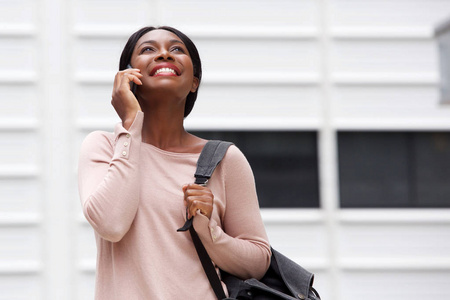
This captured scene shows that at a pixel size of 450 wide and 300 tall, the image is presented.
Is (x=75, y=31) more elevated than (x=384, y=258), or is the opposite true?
(x=75, y=31)

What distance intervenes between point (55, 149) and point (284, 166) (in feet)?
6.26

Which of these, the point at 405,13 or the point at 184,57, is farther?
the point at 405,13

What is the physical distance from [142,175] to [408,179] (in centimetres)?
430

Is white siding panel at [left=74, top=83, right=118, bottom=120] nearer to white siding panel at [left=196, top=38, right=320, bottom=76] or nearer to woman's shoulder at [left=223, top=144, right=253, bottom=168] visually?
white siding panel at [left=196, top=38, right=320, bottom=76]

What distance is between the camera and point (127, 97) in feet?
7.70

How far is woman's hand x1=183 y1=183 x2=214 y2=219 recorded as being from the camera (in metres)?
2.21

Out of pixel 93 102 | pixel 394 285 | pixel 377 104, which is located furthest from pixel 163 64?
pixel 394 285

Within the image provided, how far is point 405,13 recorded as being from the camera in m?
6.20

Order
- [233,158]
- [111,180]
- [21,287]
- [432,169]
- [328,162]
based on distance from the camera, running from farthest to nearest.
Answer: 1. [432,169]
2. [328,162]
3. [21,287]
4. [233,158]
5. [111,180]

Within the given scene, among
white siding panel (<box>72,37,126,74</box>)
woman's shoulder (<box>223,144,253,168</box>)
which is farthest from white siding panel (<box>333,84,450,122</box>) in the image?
woman's shoulder (<box>223,144,253,168</box>)

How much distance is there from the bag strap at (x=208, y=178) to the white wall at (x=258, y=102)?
11.7 ft

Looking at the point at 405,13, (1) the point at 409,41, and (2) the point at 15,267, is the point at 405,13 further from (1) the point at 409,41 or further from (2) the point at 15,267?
(2) the point at 15,267

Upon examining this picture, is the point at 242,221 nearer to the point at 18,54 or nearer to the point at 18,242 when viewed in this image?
the point at 18,242

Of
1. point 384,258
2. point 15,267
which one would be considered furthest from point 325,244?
point 15,267
